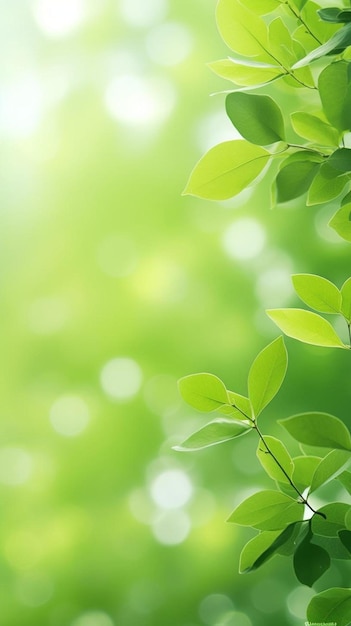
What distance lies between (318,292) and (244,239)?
1135mm

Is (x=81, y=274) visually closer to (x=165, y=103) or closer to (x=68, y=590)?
(x=165, y=103)

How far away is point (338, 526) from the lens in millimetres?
465

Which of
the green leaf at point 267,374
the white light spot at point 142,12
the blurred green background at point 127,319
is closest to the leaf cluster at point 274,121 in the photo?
the green leaf at point 267,374

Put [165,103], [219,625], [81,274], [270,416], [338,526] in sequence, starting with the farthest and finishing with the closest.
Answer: [165,103], [81,274], [270,416], [219,625], [338,526]

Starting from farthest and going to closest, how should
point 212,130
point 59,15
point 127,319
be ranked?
1. point 59,15
2. point 212,130
3. point 127,319

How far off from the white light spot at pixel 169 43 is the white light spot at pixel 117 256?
1.62 ft

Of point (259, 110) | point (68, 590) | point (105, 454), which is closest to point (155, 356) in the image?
point (105, 454)

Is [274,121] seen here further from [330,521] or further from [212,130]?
[212,130]

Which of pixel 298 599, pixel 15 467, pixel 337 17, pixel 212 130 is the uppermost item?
pixel 337 17

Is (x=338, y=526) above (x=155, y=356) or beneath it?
above

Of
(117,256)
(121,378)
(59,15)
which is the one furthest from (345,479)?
(59,15)

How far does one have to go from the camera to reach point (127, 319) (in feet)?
5.12

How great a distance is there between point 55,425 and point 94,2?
112 cm

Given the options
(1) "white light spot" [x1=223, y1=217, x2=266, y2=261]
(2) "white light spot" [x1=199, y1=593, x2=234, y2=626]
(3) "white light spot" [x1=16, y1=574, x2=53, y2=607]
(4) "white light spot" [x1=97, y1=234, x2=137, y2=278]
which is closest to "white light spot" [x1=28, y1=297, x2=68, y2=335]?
(4) "white light spot" [x1=97, y1=234, x2=137, y2=278]
